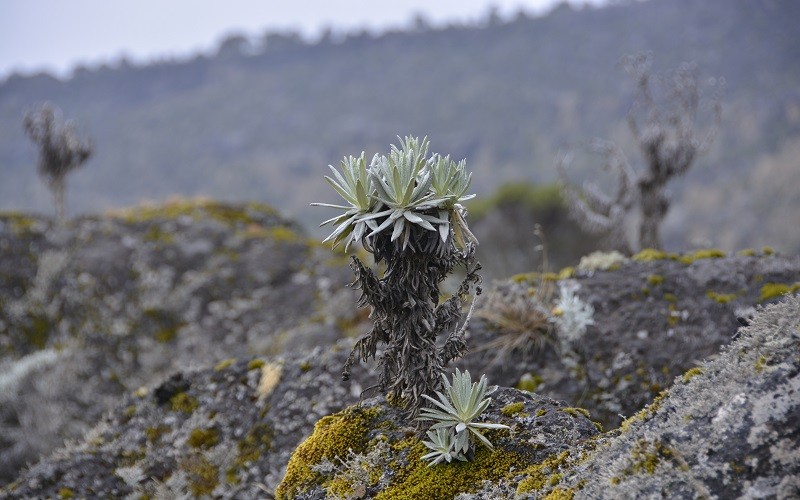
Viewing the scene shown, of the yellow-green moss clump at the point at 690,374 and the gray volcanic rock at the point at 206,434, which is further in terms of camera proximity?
the gray volcanic rock at the point at 206,434

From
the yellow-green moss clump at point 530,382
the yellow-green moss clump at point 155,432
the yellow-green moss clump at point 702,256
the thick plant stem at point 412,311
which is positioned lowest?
the yellow-green moss clump at point 530,382

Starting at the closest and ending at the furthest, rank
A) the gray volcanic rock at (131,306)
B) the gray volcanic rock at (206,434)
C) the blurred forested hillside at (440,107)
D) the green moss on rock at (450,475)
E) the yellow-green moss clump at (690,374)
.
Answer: the yellow-green moss clump at (690,374)
the green moss on rock at (450,475)
the gray volcanic rock at (206,434)
the gray volcanic rock at (131,306)
the blurred forested hillside at (440,107)

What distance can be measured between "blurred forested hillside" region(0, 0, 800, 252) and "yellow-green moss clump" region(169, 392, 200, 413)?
39.0 m

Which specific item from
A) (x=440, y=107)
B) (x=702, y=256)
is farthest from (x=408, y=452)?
(x=440, y=107)

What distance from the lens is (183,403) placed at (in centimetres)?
524

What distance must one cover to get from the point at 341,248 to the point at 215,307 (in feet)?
8.19

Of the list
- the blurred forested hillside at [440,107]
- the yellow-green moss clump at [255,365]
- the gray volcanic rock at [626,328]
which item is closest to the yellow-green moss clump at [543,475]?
the gray volcanic rock at [626,328]

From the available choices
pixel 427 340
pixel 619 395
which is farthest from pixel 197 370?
pixel 619 395

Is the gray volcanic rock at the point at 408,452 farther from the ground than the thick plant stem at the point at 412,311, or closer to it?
closer to it

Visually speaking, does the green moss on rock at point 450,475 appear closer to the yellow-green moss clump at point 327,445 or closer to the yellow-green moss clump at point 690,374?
the yellow-green moss clump at point 327,445

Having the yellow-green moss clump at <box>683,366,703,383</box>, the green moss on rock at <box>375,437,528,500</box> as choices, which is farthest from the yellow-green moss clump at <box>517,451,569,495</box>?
the yellow-green moss clump at <box>683,366,703,383</box>

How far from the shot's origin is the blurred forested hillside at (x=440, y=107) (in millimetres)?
51719

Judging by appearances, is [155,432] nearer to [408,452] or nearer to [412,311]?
[408,452]

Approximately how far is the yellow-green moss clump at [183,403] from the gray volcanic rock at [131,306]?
7.50 ft
